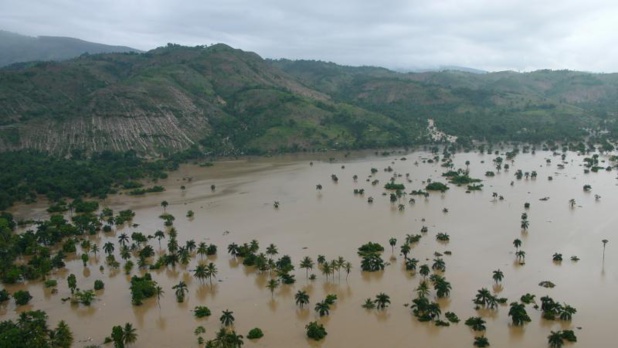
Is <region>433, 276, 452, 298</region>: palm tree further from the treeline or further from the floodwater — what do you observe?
the treeline

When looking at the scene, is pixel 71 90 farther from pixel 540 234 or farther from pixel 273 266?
pixel 540 234

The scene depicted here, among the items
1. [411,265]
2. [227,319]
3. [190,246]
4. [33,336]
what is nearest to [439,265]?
[411,265]

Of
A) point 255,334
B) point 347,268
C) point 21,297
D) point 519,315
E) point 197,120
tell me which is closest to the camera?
point 255,334

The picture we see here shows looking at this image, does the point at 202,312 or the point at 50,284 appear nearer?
the point at 202,312

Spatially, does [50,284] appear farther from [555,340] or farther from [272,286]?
[555,340]

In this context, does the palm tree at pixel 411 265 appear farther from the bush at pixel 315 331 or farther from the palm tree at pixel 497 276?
the bush at pixel 315 331

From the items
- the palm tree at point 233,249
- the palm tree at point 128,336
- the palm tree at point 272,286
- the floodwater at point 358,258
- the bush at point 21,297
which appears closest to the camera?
the palm tree at point 128,336

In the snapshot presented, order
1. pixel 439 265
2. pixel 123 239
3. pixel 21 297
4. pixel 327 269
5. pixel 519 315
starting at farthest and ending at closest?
1. pixel 123 239
2. pixel 439 265
3. pixel 327 269
4. pixel 21 297
5. pixel 519 315

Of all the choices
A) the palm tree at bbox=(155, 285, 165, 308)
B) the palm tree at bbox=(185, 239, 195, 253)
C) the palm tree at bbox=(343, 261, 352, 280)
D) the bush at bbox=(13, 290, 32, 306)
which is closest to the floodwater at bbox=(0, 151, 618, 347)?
the palm tree at bbox=(155, 285, 165, 308)

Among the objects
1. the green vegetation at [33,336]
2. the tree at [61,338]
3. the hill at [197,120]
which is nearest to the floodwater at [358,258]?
the tree at [61,338]
